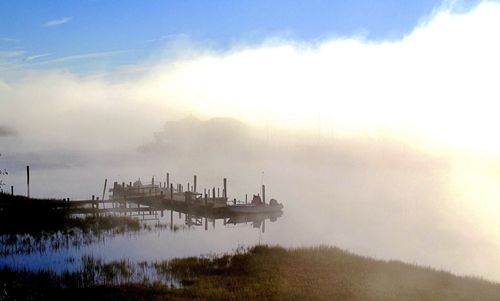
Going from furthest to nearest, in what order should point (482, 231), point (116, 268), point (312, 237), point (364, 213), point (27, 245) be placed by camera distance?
1. point (364, 213)
2. point (482, 231)
3. point (312, 237)
4. point (27, 245)
5. point (116, 268)

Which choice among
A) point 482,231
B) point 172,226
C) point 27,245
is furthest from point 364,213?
point 27,245

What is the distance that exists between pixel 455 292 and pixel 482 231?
45916 millimetres

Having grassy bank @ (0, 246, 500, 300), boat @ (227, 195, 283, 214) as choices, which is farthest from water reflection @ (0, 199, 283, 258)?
grassy bank @ (0, 246, 500, 300)

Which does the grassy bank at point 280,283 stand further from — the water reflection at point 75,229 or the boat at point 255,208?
the boat at point 255,208

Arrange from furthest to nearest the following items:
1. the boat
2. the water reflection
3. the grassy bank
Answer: the boat
the water reflection
the grassy bank

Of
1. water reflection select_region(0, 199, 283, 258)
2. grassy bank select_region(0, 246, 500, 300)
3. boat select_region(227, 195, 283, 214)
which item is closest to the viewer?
grassy bank select_region(0, 246, 500, 300)

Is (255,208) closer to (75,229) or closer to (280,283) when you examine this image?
(75,229)

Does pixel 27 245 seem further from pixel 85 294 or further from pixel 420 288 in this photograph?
pixel 420 288

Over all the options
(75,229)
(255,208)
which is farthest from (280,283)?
(255,208)

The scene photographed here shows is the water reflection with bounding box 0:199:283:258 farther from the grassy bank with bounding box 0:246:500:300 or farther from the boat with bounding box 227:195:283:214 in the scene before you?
the grassy bank with bounding box 0:246:500:300

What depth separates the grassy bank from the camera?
19047 millimetres

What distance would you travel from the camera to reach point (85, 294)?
1914 cm

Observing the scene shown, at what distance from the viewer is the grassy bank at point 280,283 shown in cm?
1905

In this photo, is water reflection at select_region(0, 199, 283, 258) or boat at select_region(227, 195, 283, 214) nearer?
water reflection at select_region(0, 199, 283, 258)
